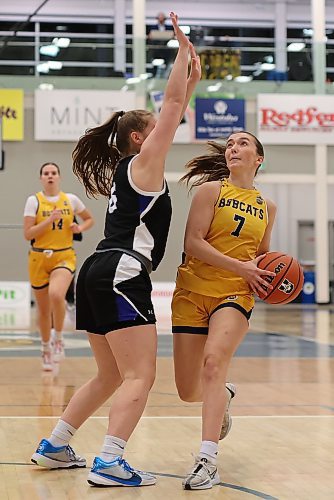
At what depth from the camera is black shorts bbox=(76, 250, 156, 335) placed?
407 cm

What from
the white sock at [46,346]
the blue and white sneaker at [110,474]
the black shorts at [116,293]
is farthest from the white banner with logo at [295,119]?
the blue and white sneaker at [110,474]

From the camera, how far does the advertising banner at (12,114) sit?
20.6 metres

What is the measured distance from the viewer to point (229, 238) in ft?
14.9

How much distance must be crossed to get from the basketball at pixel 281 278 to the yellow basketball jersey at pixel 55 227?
4281 mm

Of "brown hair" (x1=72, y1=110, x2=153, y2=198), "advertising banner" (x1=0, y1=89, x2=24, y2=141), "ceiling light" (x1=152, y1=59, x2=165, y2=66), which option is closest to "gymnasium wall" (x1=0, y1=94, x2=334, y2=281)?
"advertising banner" (x1=0, y1=89, x2=24, y2=141)

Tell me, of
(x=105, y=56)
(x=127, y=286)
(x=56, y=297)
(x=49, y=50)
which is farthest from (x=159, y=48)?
(x=127, y=286)

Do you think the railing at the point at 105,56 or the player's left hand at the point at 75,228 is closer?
the player's left hand at the point at 75,228

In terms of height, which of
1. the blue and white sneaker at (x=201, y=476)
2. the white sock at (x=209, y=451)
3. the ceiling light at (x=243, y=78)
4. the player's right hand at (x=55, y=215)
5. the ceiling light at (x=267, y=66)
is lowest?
the blue and white sneaker at (x=201, y=476)

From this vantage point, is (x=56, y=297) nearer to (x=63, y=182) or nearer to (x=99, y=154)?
(x=99, y=154)

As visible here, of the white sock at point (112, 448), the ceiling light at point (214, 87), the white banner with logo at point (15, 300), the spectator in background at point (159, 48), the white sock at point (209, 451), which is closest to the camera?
the white sock at point (112, 448)

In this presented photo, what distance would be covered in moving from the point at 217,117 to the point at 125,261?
1770 cm

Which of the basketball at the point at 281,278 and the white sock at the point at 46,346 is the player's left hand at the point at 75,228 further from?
the basketball at the point at 281,278

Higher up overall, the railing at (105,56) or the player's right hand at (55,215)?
the railing at (105,56)

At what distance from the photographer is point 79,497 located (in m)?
3.82
